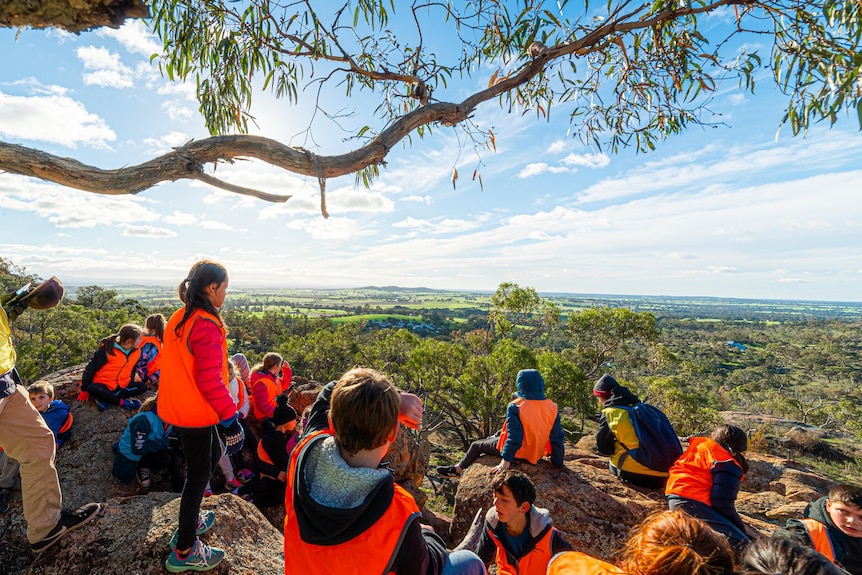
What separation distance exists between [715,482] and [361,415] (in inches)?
126

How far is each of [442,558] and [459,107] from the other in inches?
104

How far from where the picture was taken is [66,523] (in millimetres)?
2385

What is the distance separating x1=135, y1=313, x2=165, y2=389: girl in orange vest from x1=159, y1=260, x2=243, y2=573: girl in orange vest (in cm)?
359

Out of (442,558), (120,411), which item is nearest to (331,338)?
(120,411)

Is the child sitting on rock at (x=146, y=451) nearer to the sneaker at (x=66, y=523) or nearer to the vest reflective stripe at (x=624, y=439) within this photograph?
the sneaker at (x=66, y=523)

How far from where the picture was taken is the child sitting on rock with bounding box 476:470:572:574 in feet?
7.99

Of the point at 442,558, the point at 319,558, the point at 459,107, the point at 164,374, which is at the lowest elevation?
the point at 442,558

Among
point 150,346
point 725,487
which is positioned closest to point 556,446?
point 725,487

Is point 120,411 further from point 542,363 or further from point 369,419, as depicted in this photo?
point 542,363

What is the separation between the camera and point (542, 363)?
1232 cm

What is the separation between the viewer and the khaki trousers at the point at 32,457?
2146 millimetres

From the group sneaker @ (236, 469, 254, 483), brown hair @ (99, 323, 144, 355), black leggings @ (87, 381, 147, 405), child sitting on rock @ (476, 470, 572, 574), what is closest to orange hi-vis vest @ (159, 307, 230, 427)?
child sitting on rock @ (476, 470, 572, 574)

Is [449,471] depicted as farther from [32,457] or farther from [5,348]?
[5,348]

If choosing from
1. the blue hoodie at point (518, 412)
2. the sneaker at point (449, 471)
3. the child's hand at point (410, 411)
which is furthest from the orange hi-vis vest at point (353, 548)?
the sneaker at point (449, 471)
